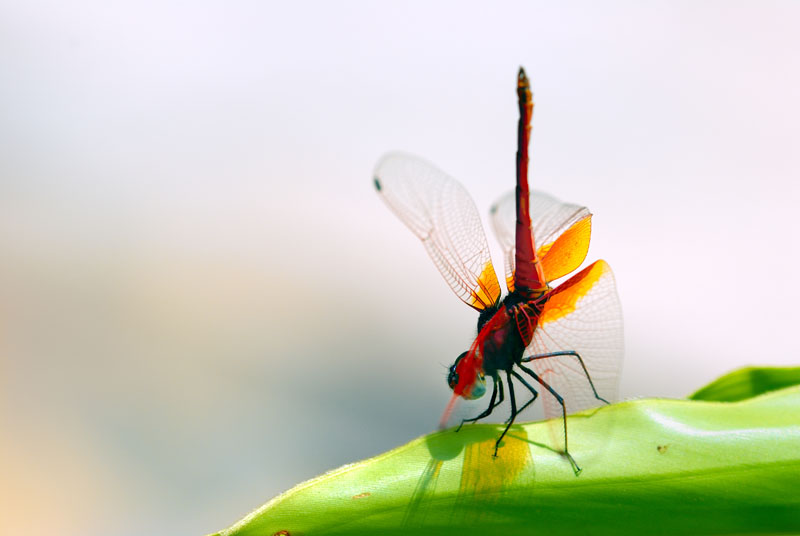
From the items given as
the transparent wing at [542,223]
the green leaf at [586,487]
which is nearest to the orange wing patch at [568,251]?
the transparent wing at [542,223]

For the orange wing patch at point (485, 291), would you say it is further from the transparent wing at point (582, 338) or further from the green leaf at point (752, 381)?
the green leaf at point (752, 381)

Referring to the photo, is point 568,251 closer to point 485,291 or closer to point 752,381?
point 485,291

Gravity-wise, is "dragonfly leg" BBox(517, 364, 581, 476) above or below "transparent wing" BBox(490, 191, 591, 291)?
below

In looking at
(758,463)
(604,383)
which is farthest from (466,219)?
(758,463)

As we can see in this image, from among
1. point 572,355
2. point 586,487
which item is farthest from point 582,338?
point 586,487

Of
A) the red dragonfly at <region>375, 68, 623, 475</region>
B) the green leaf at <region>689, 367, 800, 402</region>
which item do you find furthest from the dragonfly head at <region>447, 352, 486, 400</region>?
the green leaf at <region>689, 367, 800, 402</region>

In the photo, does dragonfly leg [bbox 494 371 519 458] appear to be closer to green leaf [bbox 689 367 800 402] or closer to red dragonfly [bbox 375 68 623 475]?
red dragonfly [bbox 375 68 623 475]

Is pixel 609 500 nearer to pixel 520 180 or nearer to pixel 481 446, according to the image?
pixel 481 446
